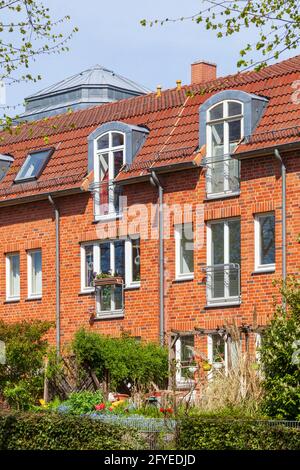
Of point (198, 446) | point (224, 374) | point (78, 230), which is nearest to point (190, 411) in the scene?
point (224, 374)

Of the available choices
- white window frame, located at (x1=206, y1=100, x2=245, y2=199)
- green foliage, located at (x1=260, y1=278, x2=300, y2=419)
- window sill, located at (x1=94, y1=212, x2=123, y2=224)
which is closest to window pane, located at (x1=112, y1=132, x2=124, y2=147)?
window sill, located at (x1=94, y1=212, x2=123, y2=224)

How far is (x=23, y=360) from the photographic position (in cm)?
3797

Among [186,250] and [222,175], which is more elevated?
[222,175]

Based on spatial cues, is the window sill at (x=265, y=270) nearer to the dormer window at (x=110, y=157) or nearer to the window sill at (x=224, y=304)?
the window sill at (x=224, y=304)

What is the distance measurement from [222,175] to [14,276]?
9.61 metres

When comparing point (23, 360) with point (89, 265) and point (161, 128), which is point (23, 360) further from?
point (161, 128)

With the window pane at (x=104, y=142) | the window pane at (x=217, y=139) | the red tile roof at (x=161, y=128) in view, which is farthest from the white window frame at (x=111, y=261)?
the window pane at (x=217, y=139)

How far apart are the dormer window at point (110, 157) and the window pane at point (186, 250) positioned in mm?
2527

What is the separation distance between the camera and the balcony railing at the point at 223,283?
37594mm

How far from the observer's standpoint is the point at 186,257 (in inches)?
1548

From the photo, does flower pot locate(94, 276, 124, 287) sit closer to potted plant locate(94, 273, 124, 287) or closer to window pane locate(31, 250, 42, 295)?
potted plant locate(94, 273, 124, 287)

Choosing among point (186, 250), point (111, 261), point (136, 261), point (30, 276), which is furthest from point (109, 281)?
point (30, 276)

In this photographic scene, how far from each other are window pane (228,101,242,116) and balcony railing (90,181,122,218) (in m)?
4.43

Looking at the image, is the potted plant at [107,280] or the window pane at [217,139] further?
the potted plant at [107,280]
